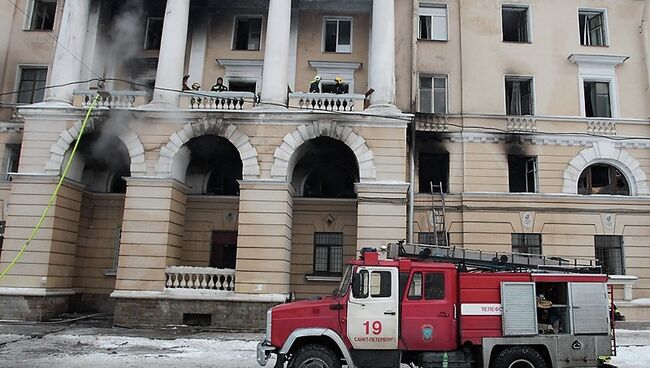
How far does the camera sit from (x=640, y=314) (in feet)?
67.2

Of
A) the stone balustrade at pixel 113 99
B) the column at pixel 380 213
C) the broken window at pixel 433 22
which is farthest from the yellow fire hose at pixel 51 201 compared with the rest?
the broken window at pixel 433 22

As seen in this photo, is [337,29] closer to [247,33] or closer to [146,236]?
[247,33]

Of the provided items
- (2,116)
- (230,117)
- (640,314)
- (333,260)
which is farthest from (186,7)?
(640,314)

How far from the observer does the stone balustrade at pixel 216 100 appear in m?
19.4

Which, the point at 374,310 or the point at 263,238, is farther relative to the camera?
the point at 263,238

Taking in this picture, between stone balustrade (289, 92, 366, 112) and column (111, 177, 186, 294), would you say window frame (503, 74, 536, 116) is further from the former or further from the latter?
column (111, 177, 186, 294)

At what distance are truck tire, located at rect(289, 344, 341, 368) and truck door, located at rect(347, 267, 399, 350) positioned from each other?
502 mm

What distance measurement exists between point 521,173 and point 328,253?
9.36 m

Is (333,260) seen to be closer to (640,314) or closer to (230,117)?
(230,117)

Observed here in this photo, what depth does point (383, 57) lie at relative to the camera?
1947cm

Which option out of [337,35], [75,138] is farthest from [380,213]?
[75,138]

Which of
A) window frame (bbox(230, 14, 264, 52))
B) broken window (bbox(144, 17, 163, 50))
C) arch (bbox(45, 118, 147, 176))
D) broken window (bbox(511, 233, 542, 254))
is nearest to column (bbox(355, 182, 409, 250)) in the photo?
broken window (bbox(511, 233, 542, 254))

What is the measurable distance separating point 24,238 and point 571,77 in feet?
77.5

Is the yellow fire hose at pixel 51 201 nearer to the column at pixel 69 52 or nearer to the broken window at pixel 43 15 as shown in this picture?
the column at pixel 69 52
